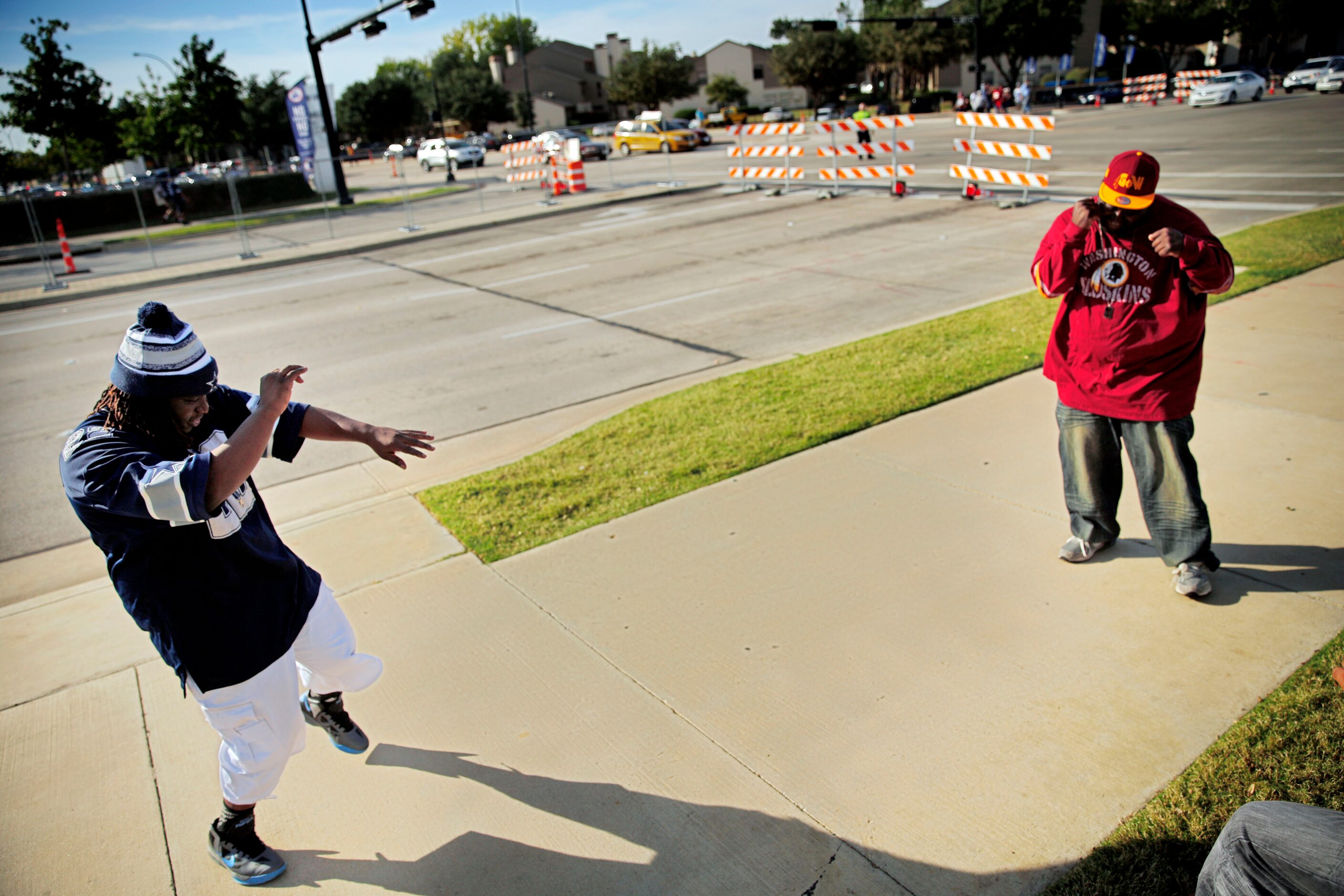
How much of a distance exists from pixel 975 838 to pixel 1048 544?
2.13 m

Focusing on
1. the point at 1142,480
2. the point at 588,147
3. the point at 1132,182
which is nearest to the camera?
the point at 1132,182

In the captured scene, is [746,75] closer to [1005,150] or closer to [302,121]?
[302,121]

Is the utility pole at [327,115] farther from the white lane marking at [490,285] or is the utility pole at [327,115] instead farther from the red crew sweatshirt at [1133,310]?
the red crew sweatshirt at [1133,310]

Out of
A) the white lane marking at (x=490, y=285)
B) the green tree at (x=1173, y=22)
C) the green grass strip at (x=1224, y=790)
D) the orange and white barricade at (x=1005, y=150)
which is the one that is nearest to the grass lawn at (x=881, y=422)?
the green grass strip at (x=1224, y=790)

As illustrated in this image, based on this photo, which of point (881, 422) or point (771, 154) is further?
point (771, 154)

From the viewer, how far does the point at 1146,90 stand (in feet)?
163

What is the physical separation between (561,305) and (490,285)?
239 centimetres

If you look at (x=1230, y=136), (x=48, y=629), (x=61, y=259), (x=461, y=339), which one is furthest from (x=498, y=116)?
(x=48, y=629)

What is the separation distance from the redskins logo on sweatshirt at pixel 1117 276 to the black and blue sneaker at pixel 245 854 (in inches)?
158

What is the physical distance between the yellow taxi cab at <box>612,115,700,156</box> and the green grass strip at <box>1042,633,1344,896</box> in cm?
4092

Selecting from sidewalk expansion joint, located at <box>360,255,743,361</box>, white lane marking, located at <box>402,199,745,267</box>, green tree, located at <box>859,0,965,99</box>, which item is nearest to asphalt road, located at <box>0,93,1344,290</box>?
white lane marking, located at <box>402,199,745,267</box>

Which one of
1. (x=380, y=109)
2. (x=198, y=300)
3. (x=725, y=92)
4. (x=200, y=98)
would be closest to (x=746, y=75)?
(x=725, y=92)

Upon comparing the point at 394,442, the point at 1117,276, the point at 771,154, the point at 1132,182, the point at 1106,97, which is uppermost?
the point at 1106,97

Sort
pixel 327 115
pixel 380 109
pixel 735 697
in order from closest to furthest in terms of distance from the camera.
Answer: pixel 735 697 → pixel 327 115 → pixel 380 109
